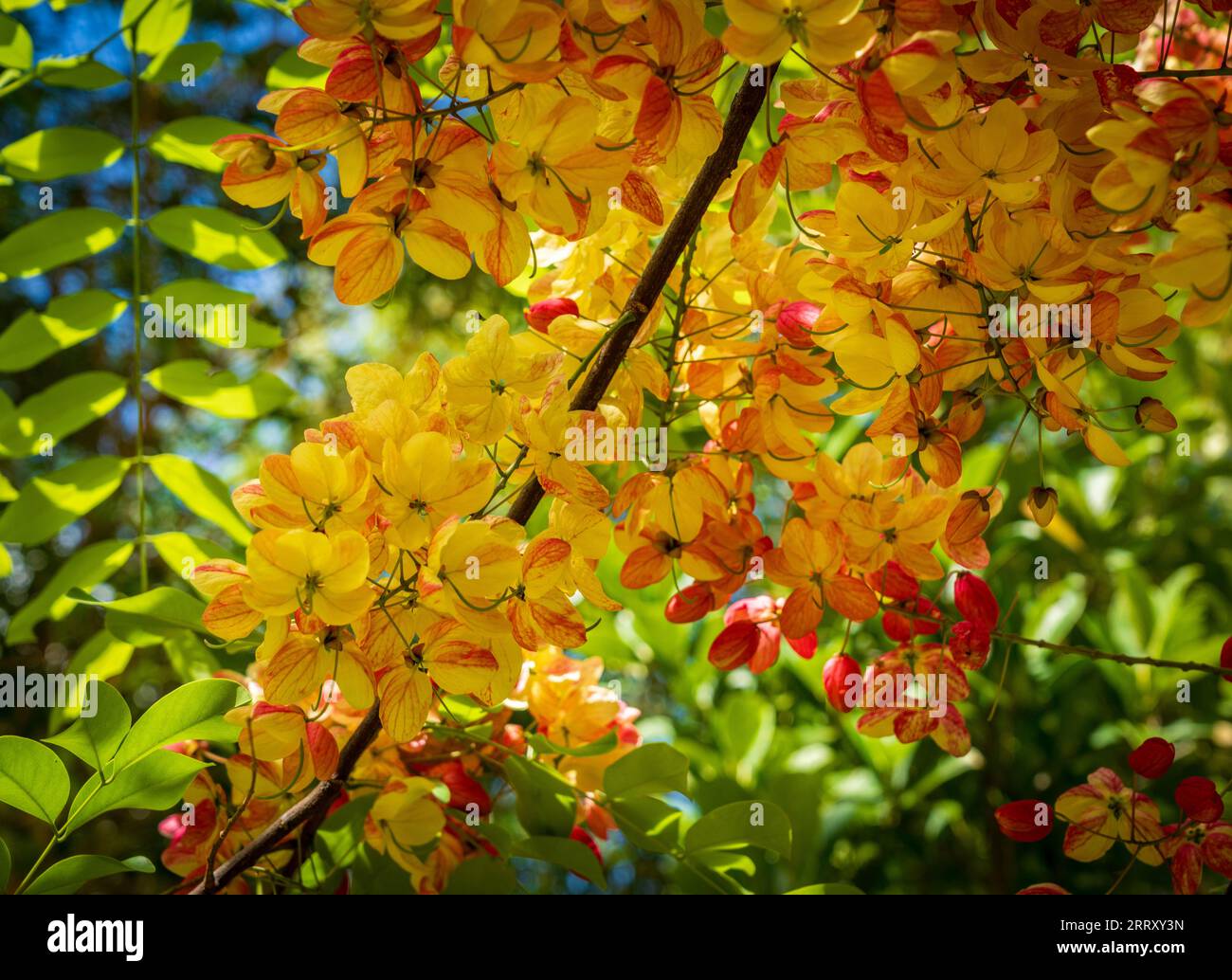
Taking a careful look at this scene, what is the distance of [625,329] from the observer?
0.47 metres

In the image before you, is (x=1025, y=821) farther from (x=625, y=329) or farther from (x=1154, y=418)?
(x=625, y=329)

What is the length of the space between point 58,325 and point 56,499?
0.13 m

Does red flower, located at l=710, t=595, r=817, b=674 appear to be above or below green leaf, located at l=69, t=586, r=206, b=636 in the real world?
below

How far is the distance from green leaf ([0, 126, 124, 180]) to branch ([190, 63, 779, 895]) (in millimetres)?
465

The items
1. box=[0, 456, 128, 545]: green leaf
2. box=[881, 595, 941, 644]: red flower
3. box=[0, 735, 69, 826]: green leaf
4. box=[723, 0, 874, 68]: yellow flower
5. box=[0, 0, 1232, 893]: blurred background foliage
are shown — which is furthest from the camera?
box=[0, 0, 1232, 893]: blurred background foliage

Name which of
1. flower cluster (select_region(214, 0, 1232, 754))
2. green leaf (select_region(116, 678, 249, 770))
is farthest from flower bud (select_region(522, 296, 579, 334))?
green leaf (select_region(116, 678, 249, 770))

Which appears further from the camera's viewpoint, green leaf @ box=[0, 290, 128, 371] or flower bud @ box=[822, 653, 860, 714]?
green leaf @ box=[0, 290, 128, 371]

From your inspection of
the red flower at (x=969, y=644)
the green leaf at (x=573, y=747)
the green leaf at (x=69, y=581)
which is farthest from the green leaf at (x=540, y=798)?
the green leaf at (x=69, y=581)

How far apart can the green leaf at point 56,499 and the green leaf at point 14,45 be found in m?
0.28

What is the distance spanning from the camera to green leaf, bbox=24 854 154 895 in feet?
1.48

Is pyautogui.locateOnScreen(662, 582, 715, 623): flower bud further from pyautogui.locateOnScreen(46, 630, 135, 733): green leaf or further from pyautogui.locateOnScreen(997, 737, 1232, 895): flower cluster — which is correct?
pyautogui.locateOnScreen(46, 630, 135, 733): green leaf

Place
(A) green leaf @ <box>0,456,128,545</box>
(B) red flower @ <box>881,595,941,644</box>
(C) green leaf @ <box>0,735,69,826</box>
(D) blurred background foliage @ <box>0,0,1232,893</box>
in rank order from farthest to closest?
(D) blurred background foliage @ <box>0,0,1232,893</box>, (A) green leaf @ <box>0,456,128,545</box>, (B) red flower @ <box>881,595,941,644</box>, (C) green leaf @ <box>0,735,69,826</box>

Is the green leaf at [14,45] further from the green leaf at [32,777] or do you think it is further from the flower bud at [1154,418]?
the flower bud at [1154,418]

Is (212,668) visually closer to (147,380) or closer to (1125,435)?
(147,380)
